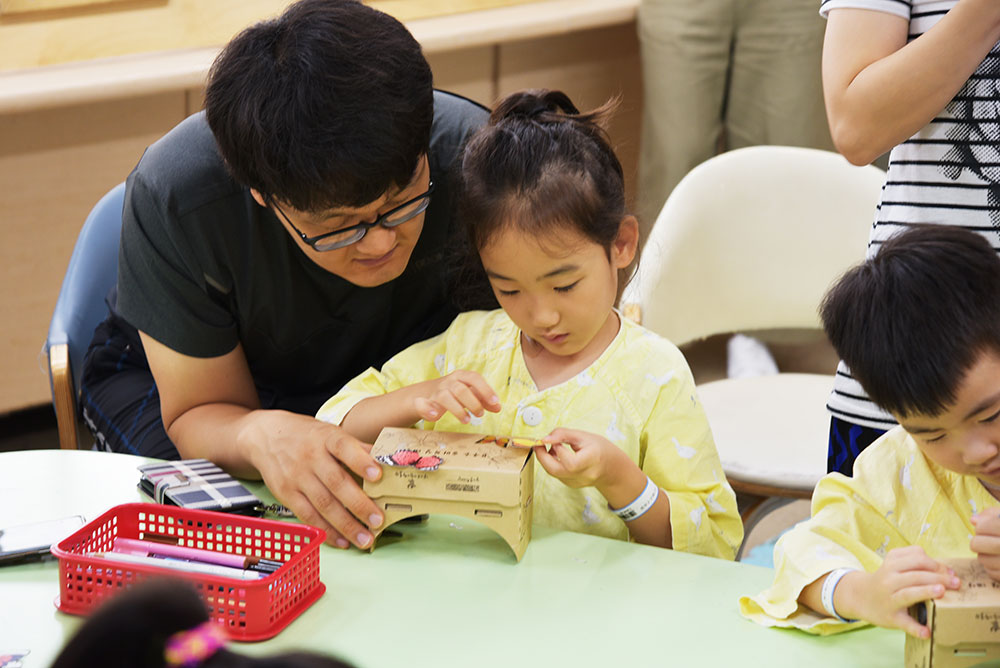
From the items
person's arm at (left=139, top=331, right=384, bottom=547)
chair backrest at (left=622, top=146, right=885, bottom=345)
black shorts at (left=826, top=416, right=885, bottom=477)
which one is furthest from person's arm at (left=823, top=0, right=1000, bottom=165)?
chair backrest at (left=622, top=146, right=885, bottom=345)

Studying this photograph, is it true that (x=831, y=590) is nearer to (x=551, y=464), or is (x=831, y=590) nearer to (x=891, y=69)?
(x=551, y=464)

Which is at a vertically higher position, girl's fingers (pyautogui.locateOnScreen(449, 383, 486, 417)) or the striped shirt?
the striped shirt

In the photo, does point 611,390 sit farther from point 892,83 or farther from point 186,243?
point 186,243

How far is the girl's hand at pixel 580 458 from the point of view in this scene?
1.12 meters

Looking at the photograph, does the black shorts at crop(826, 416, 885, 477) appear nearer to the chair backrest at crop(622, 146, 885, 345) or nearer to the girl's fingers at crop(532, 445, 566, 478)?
the girl's fingers at crop(532, 445, 566, 478)

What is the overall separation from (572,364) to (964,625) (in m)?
0.59

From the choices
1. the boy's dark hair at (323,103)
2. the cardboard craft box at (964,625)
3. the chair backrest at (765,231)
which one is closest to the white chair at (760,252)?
the chair backrest at (765,231)

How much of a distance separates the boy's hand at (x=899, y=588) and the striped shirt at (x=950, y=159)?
28cm

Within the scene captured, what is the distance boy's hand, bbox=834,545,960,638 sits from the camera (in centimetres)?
88

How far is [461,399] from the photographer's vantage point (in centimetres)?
120

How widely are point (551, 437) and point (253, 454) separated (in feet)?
1.18

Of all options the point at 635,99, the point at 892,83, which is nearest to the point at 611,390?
the point at 892,83

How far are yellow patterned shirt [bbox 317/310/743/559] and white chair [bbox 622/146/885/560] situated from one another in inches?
23.9

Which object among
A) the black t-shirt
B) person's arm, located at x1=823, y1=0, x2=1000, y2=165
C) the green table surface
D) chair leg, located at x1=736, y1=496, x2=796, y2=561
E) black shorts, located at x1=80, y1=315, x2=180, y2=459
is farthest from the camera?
chair leg, located at x1=736, y1=496, x2=796, y2=561
